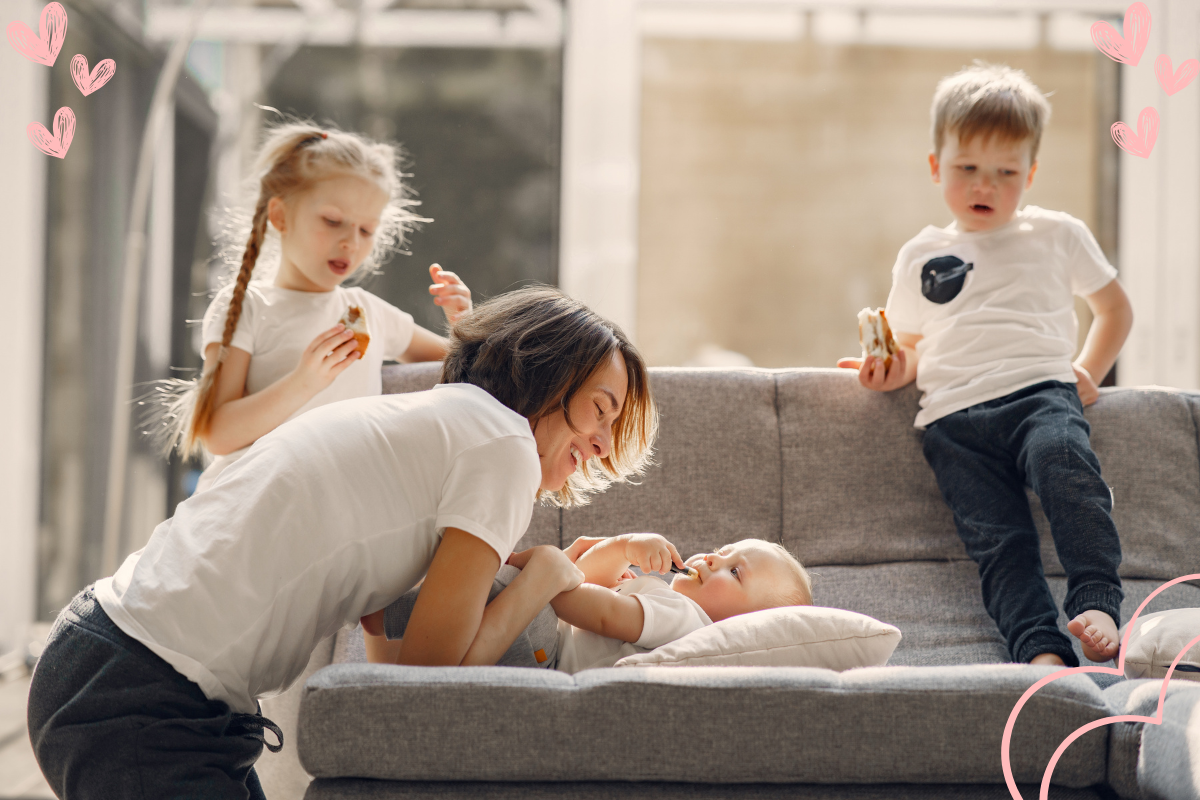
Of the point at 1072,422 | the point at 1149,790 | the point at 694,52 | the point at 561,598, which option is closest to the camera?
the point at 1149,790

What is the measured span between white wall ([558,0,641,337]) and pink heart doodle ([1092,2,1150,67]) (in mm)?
1512

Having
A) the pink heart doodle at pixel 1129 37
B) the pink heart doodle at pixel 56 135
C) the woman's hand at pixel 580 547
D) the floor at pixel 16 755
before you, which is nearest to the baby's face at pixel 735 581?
the woman's hand at pixel 580 547

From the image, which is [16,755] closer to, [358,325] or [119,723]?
[358,325]

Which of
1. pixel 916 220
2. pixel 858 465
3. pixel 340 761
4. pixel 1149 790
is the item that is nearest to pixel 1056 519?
pixel 858 465

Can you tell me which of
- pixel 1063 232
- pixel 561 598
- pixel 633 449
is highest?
pixel 1063 232

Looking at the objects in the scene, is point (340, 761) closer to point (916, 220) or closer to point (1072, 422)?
point (1072, 422)

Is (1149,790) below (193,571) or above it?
below

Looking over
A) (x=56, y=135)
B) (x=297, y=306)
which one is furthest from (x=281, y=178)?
(x=56, y=135)

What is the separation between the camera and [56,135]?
2.82 m

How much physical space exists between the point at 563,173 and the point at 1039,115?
1.56 metres

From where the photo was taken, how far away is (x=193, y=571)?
961 mm

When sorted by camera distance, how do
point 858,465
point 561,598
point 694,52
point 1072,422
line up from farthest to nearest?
point 694,52 < point 858,465 < point 1072,422 < point 561,598

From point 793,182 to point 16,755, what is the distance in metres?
2.75

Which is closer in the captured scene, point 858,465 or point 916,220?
point 858,465
